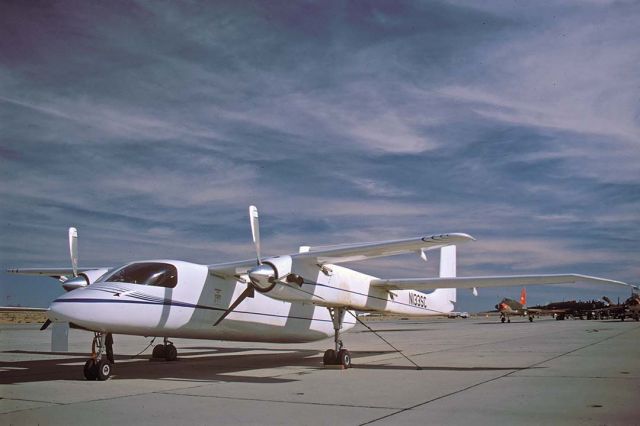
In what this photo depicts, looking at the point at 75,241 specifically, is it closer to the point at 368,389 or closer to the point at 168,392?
the point at 168,392

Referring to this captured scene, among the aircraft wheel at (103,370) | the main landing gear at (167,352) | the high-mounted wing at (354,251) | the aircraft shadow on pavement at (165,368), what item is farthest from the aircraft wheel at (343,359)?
the aircraft wheel at (103,370)

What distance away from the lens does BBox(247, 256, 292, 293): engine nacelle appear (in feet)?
42.2

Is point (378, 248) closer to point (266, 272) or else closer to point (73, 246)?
point (266, 272)

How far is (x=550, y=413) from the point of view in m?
7.72

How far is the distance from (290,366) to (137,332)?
5.04m

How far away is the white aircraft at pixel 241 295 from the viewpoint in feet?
38.9

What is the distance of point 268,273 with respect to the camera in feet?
42.4

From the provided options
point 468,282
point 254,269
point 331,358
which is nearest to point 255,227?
point 254,269

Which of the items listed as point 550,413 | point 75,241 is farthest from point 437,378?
point 75,241

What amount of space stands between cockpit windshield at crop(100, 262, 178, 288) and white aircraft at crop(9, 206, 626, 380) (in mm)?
22

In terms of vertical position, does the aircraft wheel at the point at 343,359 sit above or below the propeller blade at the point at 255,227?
below

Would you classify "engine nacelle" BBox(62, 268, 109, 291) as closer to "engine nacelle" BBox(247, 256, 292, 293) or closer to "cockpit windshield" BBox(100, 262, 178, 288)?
"cockpit windshield" BBox(100, 262, 178, 288)

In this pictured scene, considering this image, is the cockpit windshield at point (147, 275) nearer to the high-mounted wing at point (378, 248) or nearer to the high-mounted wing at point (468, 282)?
the high-mounted wing at point (378, 248)

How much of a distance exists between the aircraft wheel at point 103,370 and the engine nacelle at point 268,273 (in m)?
3.61
